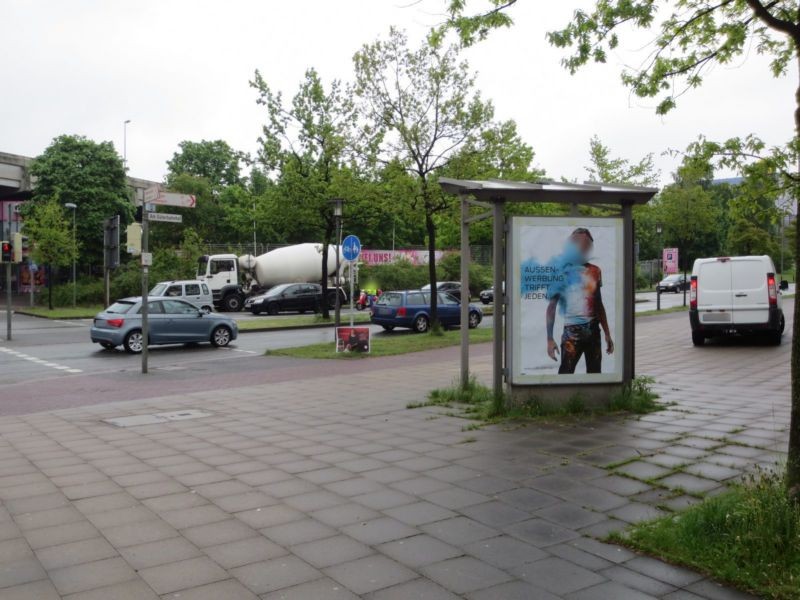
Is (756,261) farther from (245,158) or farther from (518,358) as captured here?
(245,158)

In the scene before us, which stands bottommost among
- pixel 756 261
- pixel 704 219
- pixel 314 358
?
pixel 314 358

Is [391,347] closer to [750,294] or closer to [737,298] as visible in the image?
[737,298]

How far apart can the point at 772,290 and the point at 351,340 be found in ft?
31.8

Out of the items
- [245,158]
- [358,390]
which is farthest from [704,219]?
[358,390]

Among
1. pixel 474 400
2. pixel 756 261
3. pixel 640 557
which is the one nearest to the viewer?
pixel 640 557

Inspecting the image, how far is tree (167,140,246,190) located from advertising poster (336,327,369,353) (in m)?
64.3

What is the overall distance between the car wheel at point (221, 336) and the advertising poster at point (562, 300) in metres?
14.4

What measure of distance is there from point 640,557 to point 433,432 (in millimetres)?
3736

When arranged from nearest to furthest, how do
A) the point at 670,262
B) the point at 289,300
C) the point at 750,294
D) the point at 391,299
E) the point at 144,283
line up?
the point at 144,283 < the point at 750,294 < the point at 391,299 < the point at 670,262 < the point at 289,300

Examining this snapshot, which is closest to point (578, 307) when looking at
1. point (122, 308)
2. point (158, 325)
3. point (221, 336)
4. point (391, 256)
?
point (158, 325)

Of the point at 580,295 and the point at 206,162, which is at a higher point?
the point at 206,162

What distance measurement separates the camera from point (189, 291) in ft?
101

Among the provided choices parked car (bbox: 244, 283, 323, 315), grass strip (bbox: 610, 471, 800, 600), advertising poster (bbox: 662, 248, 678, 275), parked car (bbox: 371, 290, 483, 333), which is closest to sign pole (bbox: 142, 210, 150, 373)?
parked car (bbox: 371, 290, 483, 333)

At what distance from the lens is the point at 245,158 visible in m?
29.2
